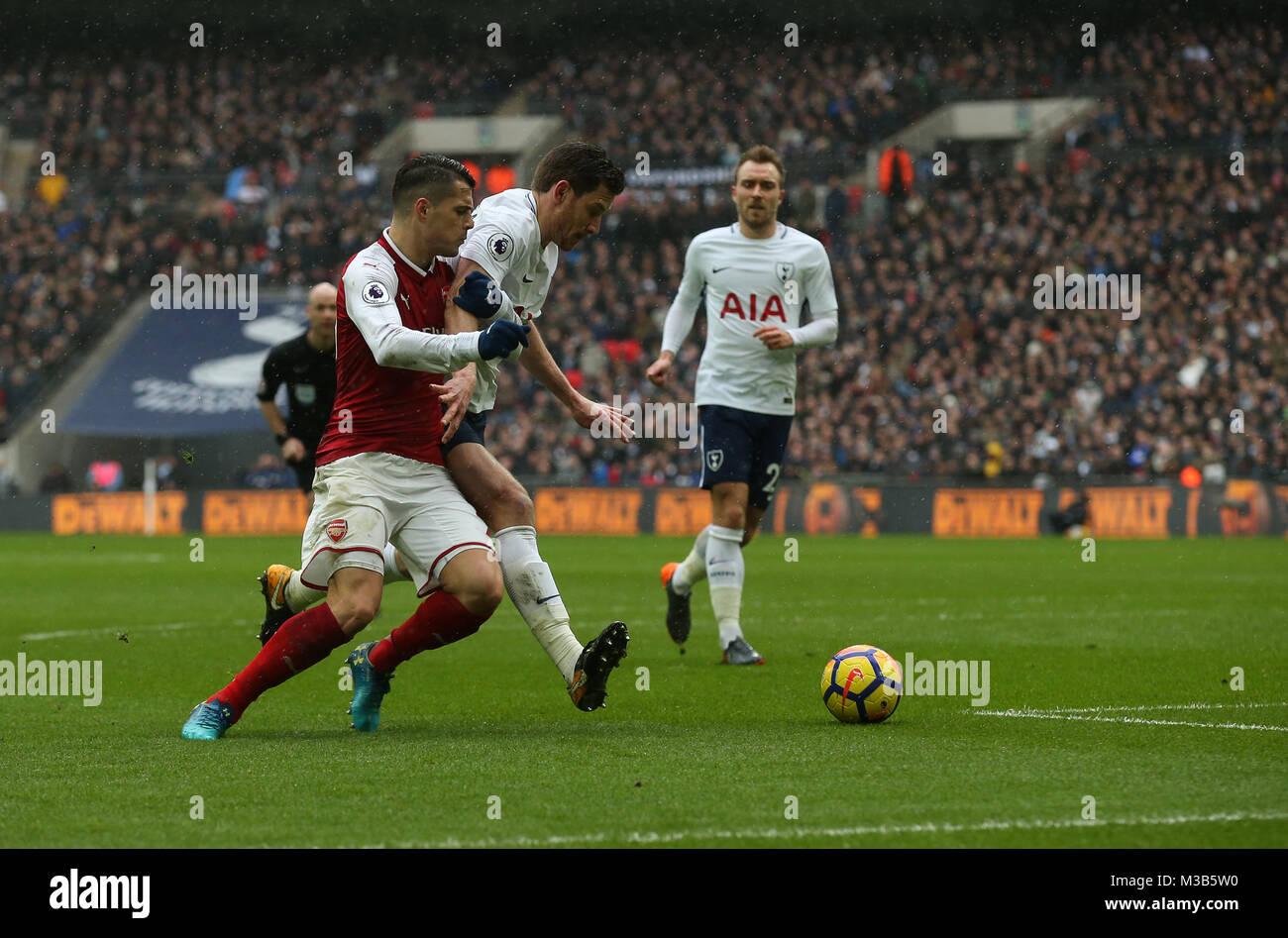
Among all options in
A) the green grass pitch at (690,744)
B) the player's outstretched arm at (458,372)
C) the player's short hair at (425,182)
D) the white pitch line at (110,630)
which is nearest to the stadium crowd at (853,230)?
the green grass pitch at (690,744)

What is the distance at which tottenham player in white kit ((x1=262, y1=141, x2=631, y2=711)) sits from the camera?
6.54 meters

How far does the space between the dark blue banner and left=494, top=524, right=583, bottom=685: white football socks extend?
2937 cm

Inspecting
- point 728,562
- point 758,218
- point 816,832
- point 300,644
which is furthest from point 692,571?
point 816,832

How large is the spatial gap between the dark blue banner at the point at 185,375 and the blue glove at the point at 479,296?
29839 millimetres

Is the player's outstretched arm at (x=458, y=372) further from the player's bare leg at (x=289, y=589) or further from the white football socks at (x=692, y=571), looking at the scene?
the white football socks at (x=692, y=571)

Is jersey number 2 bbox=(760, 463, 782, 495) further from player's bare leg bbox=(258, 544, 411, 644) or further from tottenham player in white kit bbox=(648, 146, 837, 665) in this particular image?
player's bare leg bbox=(258, 544, 411, 644)

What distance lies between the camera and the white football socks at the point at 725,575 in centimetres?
912

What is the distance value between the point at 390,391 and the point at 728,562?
10.8ft

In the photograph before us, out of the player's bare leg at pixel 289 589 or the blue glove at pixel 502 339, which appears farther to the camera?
the player's bare leg at pixel 289 589

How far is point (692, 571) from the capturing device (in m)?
9.56

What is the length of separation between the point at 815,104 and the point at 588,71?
5.60m

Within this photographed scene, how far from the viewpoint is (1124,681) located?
26.4 feet
